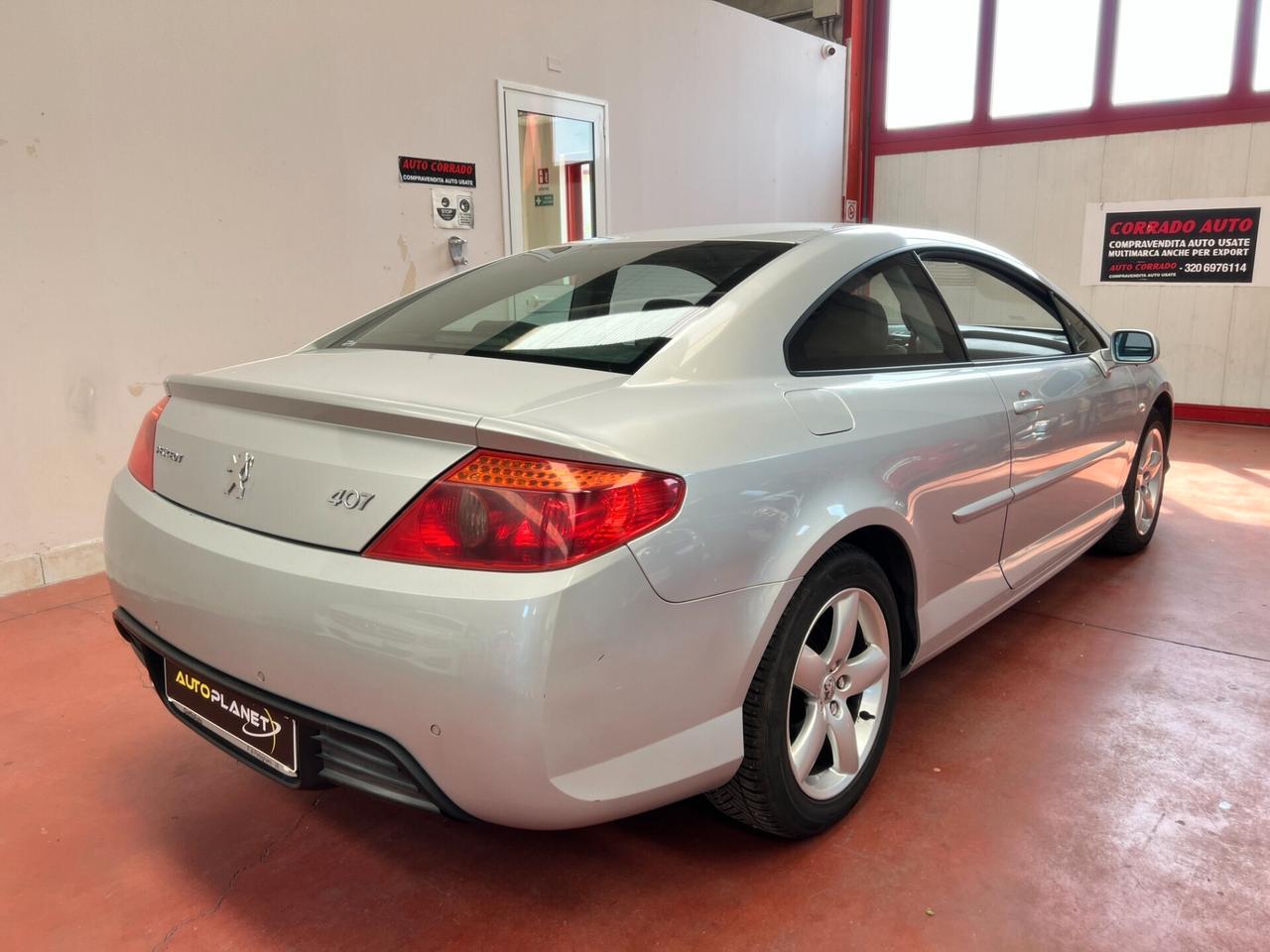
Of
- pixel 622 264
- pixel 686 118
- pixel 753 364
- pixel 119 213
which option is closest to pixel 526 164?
pixel 686 118

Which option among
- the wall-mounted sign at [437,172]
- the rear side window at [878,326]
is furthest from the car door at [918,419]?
the wall-mounted sign at [437,172]

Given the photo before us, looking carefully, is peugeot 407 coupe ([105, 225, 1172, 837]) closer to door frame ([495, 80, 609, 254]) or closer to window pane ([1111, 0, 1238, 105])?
door frame ([495, 80, 609, 254])

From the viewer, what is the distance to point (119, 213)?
11.6 feet

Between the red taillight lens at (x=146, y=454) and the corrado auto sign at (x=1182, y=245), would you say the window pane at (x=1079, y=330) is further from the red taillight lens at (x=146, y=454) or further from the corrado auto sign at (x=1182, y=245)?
the corrado auto sign at (x=1182, y=245)

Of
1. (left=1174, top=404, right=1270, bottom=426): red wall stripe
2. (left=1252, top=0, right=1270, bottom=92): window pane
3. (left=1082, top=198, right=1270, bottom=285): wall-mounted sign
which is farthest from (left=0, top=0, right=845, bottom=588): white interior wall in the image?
(left=1174, top=404, right=1270, bottom=426): red wall stripe

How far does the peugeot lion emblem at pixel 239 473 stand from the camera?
1468mm

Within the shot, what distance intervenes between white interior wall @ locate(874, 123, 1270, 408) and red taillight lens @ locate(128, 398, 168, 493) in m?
7.45

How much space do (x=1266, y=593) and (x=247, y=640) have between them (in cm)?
339

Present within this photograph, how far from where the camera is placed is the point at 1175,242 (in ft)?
23.2

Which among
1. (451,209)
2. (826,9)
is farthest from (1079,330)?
(826,9)

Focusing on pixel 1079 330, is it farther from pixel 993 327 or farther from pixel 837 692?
pixel 837 692

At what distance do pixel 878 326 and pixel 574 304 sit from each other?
68 cm

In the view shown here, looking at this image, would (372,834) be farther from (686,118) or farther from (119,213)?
(686,118)

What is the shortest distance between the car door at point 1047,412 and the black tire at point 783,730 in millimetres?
792
